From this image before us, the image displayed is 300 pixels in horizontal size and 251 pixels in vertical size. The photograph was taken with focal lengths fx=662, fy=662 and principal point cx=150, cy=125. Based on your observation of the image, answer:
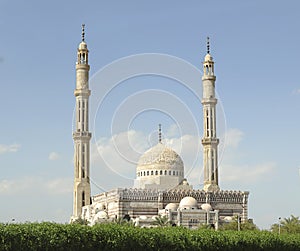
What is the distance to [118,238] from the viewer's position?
30953 mm

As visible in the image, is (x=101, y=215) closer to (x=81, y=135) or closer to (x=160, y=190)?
(x=160, y=190)

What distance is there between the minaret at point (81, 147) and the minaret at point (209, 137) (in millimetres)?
15122

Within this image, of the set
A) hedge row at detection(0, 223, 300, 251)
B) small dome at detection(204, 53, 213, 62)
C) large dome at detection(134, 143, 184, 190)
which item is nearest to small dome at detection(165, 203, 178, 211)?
large dome at detection(134, 143, 184, 190)

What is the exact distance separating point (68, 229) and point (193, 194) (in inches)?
2217

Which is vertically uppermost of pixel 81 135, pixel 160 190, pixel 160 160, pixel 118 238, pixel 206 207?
pixel 81 135

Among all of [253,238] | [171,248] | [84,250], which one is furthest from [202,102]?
[84,250]

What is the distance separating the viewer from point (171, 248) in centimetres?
3456

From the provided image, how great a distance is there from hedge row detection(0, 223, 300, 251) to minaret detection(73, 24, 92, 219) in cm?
4185

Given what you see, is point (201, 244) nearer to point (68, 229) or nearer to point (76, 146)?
point (68, 229)

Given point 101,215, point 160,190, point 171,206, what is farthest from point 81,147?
point 171,206

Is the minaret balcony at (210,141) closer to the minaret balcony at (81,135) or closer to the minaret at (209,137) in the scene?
the minaret at (209,137)

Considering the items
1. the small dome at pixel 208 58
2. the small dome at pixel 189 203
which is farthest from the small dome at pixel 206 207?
the small dome at pixel 208 58

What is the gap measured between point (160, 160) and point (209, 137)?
785 centimetres

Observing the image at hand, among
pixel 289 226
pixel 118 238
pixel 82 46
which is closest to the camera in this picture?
pixel 118 238
